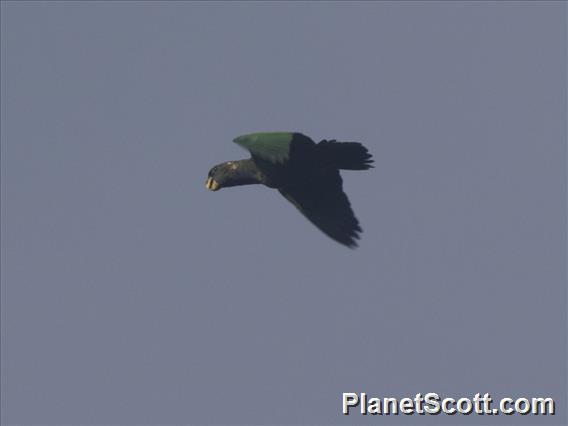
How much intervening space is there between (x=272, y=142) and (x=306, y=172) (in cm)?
173

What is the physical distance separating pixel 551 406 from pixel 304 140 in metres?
7.35

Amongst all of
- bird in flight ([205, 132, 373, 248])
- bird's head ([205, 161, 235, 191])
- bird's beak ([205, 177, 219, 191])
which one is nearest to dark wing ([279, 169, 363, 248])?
bird in flight ([205, 132, 373, 248])

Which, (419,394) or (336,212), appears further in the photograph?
(336,212)

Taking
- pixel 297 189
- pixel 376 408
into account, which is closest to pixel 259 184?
pixel 297 189

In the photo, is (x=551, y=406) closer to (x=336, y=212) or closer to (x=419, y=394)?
(x=419, y=394)

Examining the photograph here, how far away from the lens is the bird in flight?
39.2 meters

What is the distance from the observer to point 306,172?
4066cm

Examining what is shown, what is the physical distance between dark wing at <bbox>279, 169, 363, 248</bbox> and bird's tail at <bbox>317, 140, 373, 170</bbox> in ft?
4.63

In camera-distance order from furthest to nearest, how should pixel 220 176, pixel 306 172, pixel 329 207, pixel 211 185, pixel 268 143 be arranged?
pixel 211 185
pixel 220 176
pixel 329 207
pixel 306 172
pixel 268 143

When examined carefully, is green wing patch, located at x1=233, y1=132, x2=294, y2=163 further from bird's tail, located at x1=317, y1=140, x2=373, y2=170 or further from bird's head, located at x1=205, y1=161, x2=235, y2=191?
bird's head, located at x1=205, y1=161, x2=235, y2=191

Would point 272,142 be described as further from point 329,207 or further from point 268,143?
point 329,207

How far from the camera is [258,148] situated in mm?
39125

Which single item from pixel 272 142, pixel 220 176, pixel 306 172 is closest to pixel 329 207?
pixel 306 172

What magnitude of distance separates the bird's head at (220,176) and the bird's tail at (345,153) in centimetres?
313
